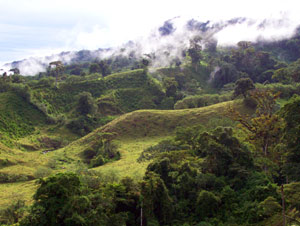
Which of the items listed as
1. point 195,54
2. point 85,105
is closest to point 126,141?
point 85,105

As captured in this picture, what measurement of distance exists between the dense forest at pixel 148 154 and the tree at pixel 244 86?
6.8 inches

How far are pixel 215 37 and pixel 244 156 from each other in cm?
9803

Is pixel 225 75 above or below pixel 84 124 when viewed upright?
above

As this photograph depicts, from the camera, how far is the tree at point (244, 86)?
41750 millimetres

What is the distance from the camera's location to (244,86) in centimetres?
4228

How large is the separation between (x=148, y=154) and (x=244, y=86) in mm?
20497

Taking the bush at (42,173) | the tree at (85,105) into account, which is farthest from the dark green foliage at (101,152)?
the tree at (85,105)

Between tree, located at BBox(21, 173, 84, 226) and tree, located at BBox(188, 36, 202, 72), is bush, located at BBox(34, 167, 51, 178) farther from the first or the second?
tree, located at BBox(188, 36, 202, 72)

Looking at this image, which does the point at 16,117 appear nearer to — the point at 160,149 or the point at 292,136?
the point at 160,149

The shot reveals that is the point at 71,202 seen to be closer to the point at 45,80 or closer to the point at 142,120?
the point at 142,120

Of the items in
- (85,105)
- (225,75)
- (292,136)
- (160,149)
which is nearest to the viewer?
(292,136)

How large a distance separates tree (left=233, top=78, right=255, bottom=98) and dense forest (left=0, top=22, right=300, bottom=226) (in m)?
0.17

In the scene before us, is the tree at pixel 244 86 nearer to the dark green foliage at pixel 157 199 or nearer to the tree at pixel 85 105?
the tree at pixel 85 105

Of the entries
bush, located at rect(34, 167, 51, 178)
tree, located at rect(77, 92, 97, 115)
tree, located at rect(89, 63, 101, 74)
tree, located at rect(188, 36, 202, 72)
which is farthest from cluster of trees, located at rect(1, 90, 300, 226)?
tree, located at rect(89, 63, 101, 74)
